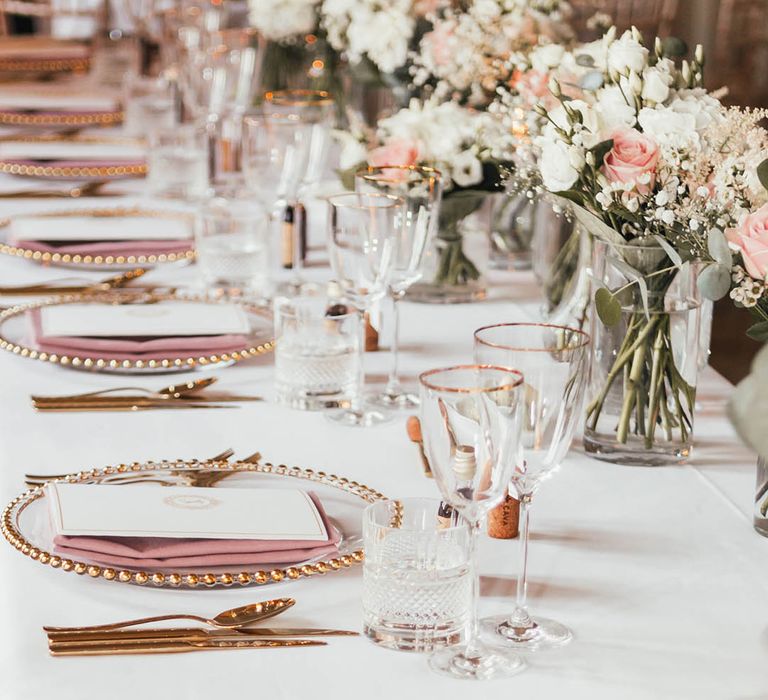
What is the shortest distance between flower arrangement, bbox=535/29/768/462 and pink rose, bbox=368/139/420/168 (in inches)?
17.4

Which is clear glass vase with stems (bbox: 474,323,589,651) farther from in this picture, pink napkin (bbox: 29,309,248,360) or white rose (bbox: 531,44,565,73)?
white rose (bbox: 531,44,565,73)

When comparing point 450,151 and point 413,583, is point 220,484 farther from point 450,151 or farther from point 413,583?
point 450,151

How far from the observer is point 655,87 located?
1291mm

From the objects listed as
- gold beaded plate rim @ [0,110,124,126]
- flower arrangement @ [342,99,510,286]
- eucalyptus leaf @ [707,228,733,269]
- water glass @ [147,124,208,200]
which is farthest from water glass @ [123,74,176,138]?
eucalyptus leaf @ [707,228,733,269]

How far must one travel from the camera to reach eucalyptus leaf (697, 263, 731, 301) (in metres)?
1.12

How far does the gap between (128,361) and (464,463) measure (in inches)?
30.5

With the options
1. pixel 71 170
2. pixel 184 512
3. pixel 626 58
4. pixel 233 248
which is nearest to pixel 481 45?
pixel 233 248

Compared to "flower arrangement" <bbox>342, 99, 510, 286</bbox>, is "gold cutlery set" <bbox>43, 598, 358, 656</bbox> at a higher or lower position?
lower

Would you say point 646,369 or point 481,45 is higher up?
point 481,45

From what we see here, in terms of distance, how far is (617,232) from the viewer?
128cm

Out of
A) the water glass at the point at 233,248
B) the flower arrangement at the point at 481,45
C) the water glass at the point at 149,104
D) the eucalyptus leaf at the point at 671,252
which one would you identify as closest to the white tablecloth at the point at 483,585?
the eucalyptus leaf at the point at 671,252

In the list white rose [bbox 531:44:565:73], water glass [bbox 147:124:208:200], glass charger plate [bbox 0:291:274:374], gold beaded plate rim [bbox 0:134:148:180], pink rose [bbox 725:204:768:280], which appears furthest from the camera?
gold beaded plate rim [bbox 0:134:148:180]

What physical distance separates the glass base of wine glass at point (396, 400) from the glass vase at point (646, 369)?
0.23 meters

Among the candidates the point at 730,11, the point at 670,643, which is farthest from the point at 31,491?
the point at 730,11
